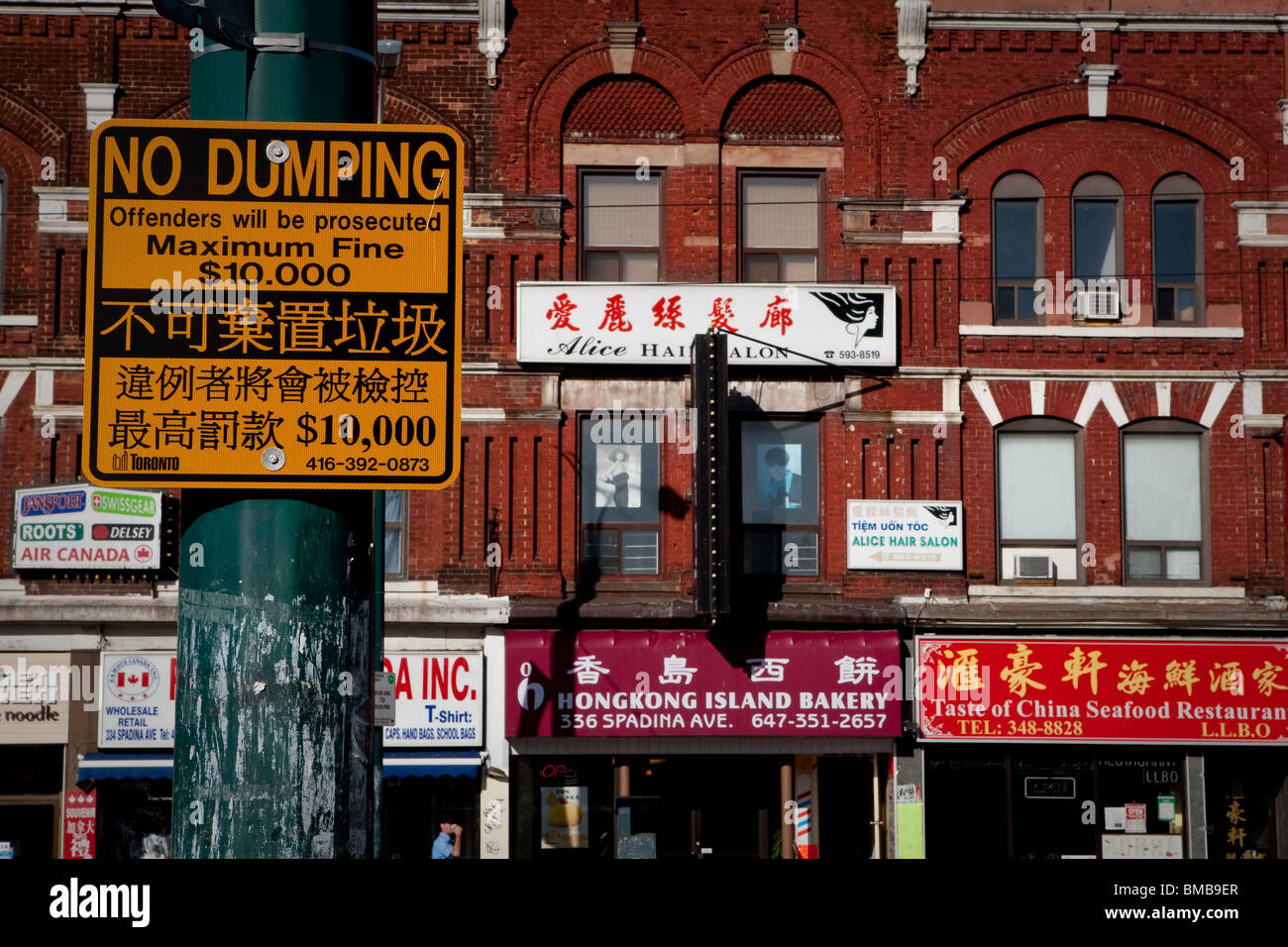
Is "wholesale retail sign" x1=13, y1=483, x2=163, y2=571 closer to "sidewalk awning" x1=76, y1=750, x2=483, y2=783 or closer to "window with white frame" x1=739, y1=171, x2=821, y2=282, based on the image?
"sidewalk awning" x1=76, y1=750, x2=483, y2=783

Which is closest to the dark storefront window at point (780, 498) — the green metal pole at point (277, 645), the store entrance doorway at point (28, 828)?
the store entrance doorway at point (28, 828)

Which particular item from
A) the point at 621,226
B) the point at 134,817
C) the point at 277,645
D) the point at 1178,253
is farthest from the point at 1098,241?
the point at 277,645

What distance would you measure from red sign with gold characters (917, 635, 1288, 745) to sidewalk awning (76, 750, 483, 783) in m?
6.33

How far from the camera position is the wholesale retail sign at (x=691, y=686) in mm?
19906

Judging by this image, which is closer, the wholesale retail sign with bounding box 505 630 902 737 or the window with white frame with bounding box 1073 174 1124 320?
the wholesale retail sign with bounding box 505 630 902 737

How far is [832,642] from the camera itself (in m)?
20.3

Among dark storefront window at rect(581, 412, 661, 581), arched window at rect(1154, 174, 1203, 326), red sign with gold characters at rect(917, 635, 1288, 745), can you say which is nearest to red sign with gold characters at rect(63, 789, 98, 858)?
dark storefront window at rect(581, 412, 661, 581)

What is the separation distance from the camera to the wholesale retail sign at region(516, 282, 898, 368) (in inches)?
812
